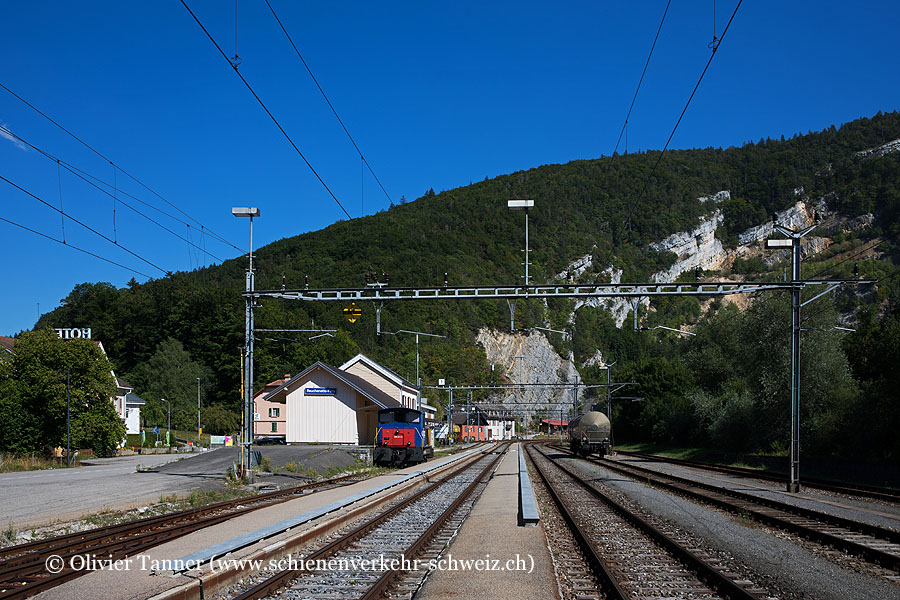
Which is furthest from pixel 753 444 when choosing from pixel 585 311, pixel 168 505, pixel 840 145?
pixel 840 145

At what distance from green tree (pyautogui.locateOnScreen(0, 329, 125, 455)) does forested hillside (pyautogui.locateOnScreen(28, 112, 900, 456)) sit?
45.0 ft

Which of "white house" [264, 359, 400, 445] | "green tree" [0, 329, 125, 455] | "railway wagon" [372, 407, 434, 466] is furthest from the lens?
"white house" [264, 359, 400, 445]

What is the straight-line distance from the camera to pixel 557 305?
470ft

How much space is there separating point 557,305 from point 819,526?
130 meters

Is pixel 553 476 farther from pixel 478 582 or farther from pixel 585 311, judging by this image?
pixel 585 311

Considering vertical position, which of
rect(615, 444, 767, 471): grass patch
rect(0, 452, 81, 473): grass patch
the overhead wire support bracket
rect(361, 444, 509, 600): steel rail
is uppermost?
the overhead wire support bracket

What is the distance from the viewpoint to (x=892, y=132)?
179 metres

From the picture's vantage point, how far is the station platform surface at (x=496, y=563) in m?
8.37

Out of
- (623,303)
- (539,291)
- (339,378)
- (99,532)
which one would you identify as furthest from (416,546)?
(623,303)

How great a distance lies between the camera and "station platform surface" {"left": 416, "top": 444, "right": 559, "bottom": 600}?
8367mm

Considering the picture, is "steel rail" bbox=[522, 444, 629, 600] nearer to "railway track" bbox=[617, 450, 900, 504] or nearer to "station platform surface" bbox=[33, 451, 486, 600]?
"station platform surface" bbox=[33, 451, 486, 600]

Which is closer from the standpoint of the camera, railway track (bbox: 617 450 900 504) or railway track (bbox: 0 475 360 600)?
railway track (bbox: 0 475 360 600)

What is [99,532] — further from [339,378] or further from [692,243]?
[692,243]

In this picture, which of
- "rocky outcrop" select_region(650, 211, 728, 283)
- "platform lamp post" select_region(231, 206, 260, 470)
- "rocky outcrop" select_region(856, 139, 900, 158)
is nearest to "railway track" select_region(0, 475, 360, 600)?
"platform lamp post" select_region(231, 206, 260, 470)
